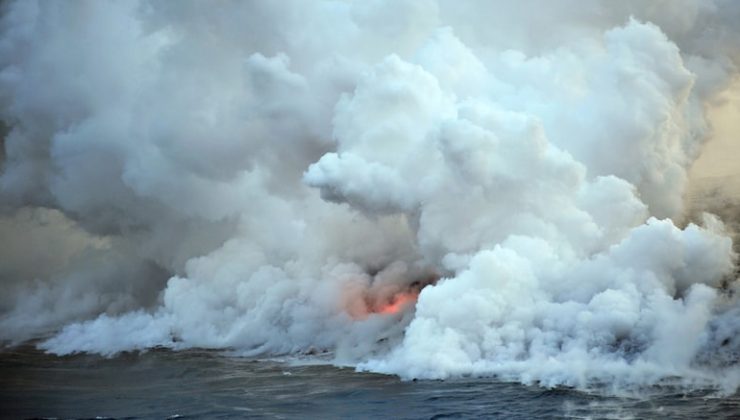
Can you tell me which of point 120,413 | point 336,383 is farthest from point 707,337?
point 120,413

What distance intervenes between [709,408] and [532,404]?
43.0 feet

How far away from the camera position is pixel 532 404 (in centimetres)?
6312

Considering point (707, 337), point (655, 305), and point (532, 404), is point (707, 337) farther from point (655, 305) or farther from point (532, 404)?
point (532, 404)

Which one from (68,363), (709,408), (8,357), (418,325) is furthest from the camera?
(8,357)

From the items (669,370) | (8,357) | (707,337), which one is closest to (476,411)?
(669,370)

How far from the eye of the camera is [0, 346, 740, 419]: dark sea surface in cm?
6047

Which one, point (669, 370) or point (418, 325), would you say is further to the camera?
point (418, 325)

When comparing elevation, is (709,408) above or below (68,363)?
below

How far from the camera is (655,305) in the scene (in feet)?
239

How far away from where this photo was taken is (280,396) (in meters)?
78.1

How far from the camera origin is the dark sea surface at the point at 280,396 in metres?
60.5

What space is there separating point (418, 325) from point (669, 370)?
24.3 m

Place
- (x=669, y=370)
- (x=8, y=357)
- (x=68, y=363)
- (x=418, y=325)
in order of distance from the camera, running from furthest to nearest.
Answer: (x=8, y=357)
(x=68, y=363)
(x=418, y=325)
(x=669, y=370)

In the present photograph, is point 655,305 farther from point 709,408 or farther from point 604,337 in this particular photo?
point 709,408
